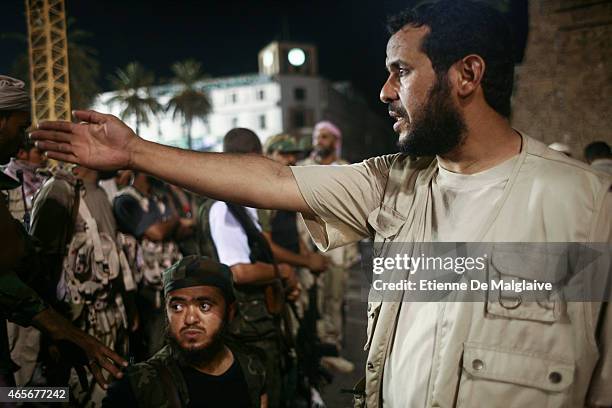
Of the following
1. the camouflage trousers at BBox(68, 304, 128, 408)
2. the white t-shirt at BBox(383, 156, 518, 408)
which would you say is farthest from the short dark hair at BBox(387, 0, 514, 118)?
the camouflage trousers at BBox(68, 304, 128, 408)

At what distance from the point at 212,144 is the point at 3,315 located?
59.2m

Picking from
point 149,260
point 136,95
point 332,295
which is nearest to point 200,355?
point 149,260

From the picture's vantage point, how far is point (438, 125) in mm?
1674

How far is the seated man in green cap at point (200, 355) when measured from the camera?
2.55 metres

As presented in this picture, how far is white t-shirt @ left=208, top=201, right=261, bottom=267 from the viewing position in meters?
3.36

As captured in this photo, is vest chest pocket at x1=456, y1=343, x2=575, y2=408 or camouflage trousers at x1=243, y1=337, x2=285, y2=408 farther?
camouflage trousers at x1=243, y1=337, x2=285, y2=408

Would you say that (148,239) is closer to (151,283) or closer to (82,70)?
(151,283)

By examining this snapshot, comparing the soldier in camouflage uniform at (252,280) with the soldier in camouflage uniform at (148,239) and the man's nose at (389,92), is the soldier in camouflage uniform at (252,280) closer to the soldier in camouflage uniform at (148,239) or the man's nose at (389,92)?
the soldier in camouflage uniform at (148,239)

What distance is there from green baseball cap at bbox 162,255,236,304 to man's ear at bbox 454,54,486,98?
5.71 ft

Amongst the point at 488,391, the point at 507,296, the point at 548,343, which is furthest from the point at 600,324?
the point at 488,391

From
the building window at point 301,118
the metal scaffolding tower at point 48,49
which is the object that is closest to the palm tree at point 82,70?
the metal scaffolding tower at point 48,49

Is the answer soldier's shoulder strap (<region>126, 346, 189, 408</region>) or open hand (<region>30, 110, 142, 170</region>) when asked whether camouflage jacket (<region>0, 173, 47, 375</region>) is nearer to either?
soldier's shoulder strap (<region>126, 346, 189, 408</region>)

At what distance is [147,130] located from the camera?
2302 inches

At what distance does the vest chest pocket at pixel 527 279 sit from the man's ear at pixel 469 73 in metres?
0.54
